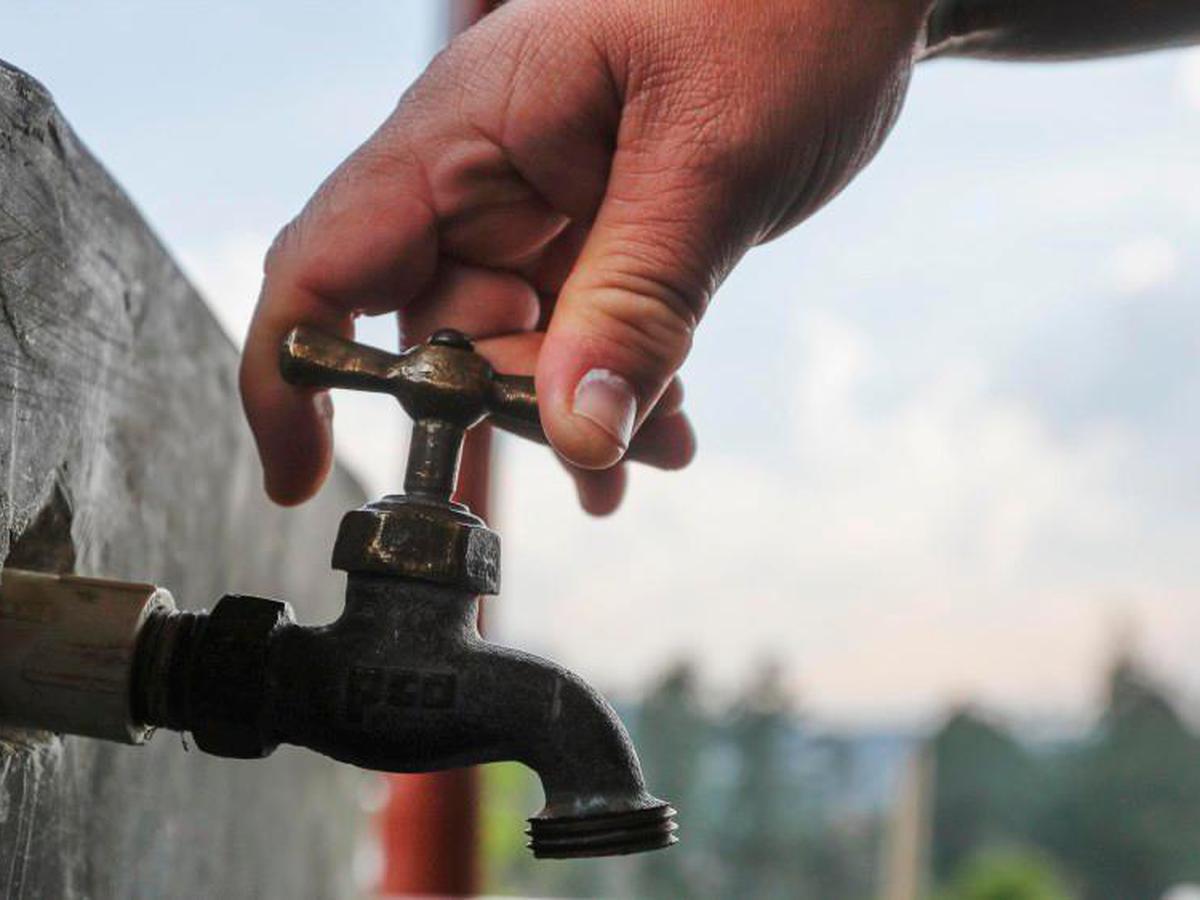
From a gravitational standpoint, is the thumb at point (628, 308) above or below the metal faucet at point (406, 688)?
above

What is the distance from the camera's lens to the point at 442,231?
74 centimetres

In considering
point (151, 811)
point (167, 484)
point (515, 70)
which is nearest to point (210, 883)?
point (151, 811)

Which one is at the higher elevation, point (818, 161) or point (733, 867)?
point (818, 161)

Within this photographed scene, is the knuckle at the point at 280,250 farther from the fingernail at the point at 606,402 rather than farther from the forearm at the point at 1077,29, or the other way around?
the forearm at the point at 1077,29

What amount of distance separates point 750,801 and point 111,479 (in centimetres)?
308

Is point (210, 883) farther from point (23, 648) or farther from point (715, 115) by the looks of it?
point (715, 115)

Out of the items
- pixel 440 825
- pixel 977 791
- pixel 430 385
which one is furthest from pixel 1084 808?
pixel 430 385

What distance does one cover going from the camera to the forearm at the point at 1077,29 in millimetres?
772

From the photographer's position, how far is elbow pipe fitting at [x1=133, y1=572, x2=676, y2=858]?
0.50 m

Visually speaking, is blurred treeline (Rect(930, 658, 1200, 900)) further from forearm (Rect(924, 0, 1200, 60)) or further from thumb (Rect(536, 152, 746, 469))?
thumb (Rect(536, 152, 746, 469))

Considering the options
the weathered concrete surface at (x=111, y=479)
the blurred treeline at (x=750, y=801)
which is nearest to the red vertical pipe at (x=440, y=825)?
the blurred treeline at (x=750, y=801)

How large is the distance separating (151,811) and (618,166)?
0.43 metres

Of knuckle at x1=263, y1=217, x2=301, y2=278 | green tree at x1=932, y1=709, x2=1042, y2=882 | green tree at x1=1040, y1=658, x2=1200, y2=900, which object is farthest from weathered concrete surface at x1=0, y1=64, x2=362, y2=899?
green tree at x1=1040, y1=658, x2=1200, y2=900

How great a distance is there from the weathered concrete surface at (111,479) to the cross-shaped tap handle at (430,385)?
98 millimetres
